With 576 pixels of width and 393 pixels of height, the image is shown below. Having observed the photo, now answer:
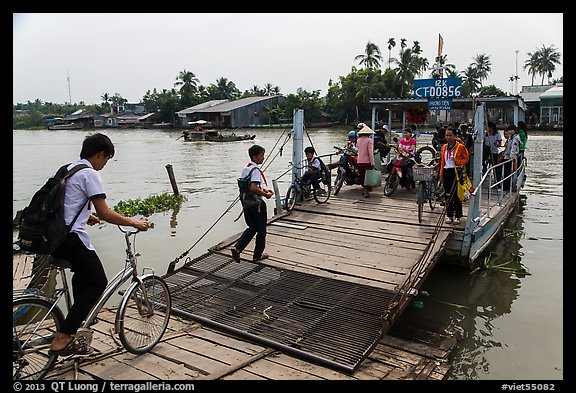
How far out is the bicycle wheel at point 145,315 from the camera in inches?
159

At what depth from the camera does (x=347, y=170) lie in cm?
988

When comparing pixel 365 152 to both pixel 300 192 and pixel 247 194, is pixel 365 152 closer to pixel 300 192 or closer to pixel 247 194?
pixel 300 192

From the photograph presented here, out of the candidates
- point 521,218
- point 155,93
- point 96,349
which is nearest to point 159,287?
point 96,349

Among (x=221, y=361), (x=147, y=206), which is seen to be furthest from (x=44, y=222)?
(x=147, y=206)

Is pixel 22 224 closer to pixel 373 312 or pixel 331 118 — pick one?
pixel 373 312

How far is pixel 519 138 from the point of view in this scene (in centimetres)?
1040

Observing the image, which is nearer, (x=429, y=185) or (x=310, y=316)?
(x=310, y=316)

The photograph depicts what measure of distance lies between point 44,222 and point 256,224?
304 centimetres

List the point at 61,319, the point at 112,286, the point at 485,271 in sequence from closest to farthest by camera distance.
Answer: the point at 61,319, the point at 112,286, the point at 485,271

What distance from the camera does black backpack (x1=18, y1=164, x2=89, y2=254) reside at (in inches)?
123

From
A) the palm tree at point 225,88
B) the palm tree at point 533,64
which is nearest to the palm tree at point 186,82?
the palm tree at point 225,88

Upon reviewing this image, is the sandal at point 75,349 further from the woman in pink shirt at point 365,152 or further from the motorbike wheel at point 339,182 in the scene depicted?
the motorbike wheel at point 339,182

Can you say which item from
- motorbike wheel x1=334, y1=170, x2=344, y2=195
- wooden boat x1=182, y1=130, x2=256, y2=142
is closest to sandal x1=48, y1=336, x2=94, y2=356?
motorbike wheel x1=334, y1=170, x2=344, y2=195

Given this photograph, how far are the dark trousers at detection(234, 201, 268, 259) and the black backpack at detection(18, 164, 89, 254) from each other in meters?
2.79
